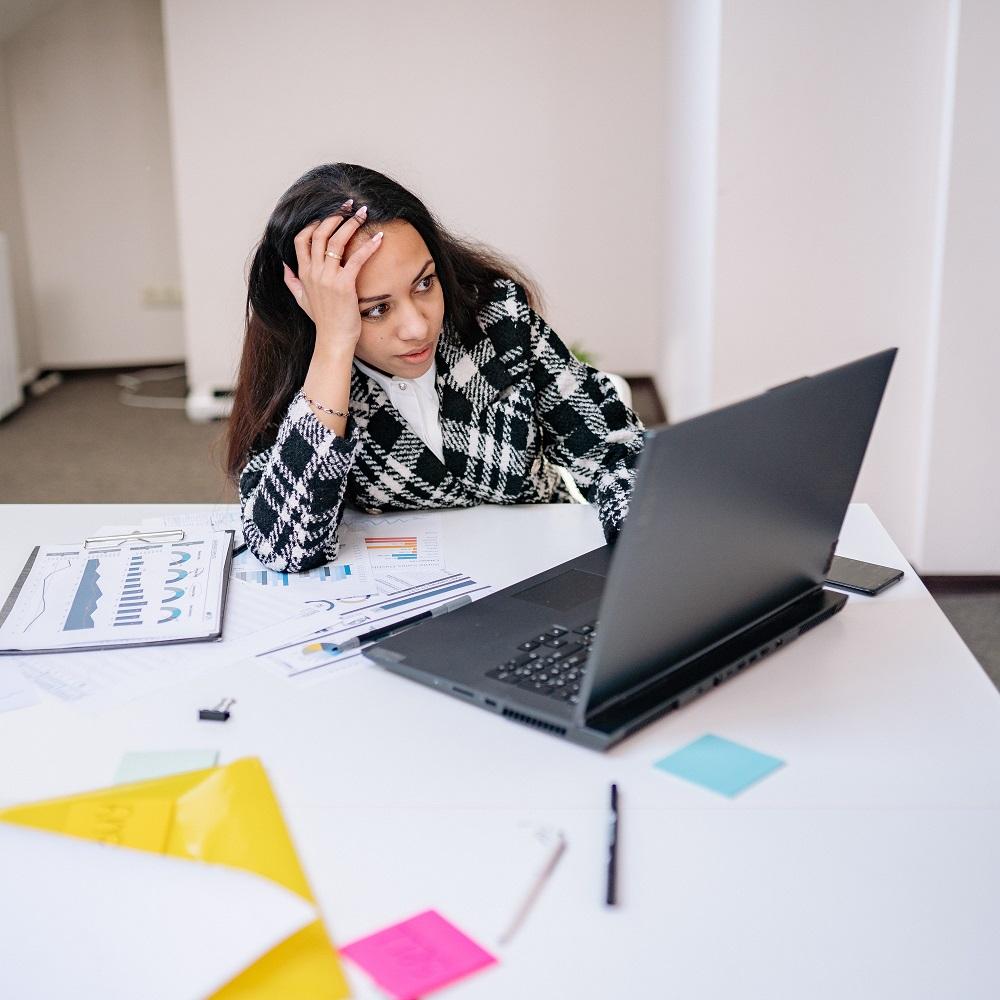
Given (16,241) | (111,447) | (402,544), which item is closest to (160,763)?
(402,544)

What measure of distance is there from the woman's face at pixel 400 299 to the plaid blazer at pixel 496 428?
0.36ft

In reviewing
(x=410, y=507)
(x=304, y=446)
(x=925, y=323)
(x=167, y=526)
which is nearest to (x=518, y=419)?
(x=410, y=507)

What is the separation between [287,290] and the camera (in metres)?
1.58

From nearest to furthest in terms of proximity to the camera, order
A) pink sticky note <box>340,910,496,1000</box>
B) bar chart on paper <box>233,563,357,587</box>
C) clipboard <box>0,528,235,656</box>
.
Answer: pink sticky note <box>340,910,496,1000</box>
clipboard <box>0,528,235,656</box>
bar chart on paper <box>233,563,357,587</box>

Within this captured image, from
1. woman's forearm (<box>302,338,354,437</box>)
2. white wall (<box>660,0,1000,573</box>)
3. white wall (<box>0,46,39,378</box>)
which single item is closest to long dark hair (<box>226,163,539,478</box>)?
woman's forearm (<box>302,338,354,437</box>)

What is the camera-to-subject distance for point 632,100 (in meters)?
4.56

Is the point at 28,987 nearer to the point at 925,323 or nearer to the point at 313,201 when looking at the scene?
the point at 313,201

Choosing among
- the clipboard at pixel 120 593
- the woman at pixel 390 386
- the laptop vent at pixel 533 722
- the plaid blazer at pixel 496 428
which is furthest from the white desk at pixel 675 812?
the plaid blazer at pixel 496 428

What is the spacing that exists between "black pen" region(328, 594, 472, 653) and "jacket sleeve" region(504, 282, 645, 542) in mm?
423

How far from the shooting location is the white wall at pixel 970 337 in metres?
2.55

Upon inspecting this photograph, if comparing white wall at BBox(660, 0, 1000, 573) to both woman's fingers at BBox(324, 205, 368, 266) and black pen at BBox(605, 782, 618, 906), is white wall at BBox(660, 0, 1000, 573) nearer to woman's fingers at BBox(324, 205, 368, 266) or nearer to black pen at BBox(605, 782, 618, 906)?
woman's fingers at BBox(324, 205, 368, 266)

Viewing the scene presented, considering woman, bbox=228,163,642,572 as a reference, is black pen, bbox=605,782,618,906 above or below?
below

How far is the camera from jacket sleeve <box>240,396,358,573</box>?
1386 mm

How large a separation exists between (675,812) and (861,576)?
0.52 meters
